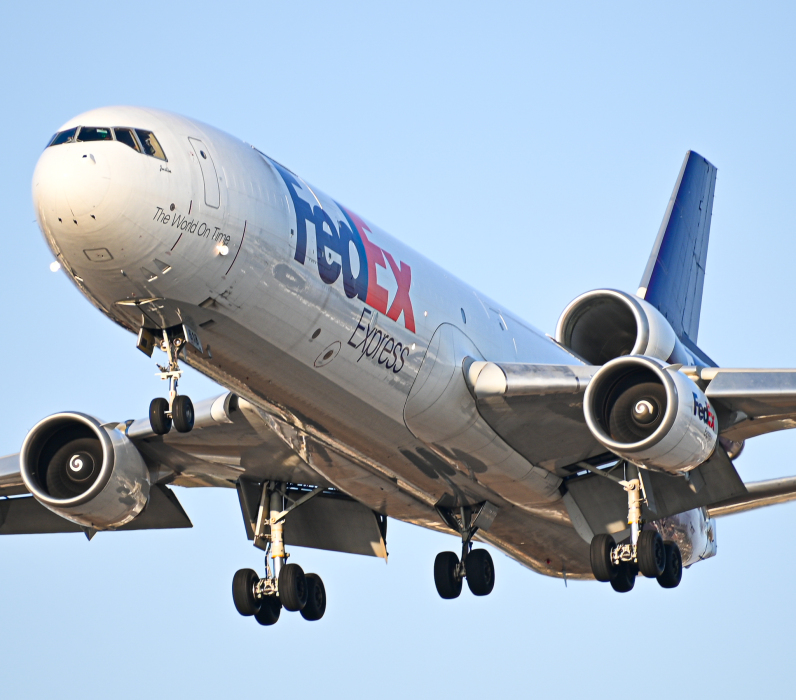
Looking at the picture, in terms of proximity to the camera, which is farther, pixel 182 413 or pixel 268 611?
pixel 268 611

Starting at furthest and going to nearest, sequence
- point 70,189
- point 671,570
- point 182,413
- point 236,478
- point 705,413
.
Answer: point 236,478, point 671,570, point 705,413, point 182,413, point 70,189

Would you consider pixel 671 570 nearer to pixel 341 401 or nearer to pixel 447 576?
pixel 447 576

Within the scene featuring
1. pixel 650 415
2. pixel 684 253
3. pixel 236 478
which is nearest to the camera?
pixel 650 415

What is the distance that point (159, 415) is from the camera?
19.3 metres

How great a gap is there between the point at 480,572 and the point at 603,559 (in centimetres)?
308

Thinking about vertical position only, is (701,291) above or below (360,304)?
above

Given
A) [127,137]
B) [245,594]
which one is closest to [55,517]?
[245,594]

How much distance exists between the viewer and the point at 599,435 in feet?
71.2

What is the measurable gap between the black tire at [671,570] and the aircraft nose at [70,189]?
1202 cm

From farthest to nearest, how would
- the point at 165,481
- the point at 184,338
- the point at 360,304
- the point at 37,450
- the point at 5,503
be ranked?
the point at 5,503 → the point at 165,481 → the point at 37,450 → the point at 360,304 → the point at 184,338

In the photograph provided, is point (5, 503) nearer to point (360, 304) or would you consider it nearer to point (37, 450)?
point (37, 450)

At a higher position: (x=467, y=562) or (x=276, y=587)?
(x=467, y=562)

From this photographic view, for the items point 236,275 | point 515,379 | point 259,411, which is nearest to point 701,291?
point 515,379

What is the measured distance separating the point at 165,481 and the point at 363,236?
8.05m
